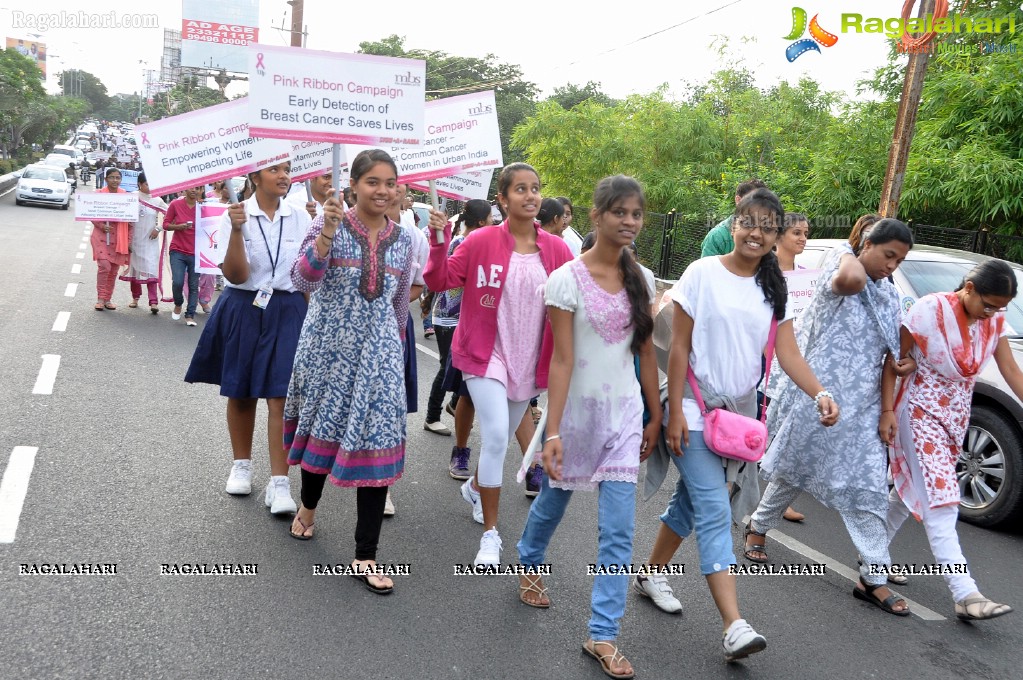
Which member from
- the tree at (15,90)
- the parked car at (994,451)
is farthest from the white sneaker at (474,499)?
the tree at (15,90)

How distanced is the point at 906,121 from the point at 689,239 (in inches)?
297

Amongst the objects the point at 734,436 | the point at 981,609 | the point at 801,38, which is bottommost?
the point at 981,609

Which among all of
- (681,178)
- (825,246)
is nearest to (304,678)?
(825,246)

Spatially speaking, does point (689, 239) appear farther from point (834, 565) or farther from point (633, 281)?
point (633, 281)

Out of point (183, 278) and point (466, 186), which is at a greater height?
point (466, 186)

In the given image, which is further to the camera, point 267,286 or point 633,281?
point 267,286

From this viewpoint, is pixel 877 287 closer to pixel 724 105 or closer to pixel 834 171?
pixel 834 171

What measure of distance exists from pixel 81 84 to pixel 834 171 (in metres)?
144

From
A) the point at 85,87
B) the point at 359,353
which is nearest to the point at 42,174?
the point at 359,353

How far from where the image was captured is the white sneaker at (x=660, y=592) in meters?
4.33

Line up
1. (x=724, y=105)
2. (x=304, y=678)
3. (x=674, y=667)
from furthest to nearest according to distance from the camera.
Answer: (x=724, y=105), (x=674, y=667), (x=304, y=678)

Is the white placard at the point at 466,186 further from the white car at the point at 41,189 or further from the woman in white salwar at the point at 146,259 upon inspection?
the white car at the point at 41,189

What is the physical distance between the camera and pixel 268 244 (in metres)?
5.06

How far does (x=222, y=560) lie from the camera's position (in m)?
4.43
